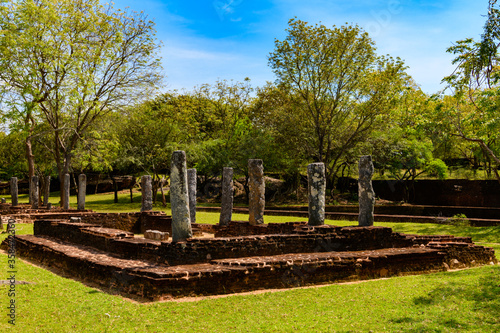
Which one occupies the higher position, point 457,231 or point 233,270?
point 233,270

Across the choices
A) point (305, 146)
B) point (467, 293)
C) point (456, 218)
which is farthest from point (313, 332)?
point (305, 146)

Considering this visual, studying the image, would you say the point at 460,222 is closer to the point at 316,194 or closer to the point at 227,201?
the point at 316,194

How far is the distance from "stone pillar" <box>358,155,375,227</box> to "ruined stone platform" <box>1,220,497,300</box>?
3.88 ft

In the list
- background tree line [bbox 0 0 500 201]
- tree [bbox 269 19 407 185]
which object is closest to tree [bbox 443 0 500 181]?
background tree line [bbox 0 0 500 201]

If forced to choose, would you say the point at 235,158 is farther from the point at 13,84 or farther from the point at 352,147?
the point at 13,84

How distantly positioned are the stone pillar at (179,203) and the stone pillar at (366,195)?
5.90 meters

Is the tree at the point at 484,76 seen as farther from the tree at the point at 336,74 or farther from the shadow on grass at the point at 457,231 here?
the tree at the point at 336,74

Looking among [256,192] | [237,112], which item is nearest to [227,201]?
[256,192]

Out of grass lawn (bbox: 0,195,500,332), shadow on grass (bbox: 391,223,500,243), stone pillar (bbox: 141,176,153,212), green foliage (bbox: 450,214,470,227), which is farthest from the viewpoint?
stone pillar (bbox: 141,176,153,212)

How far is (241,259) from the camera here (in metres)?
9.61

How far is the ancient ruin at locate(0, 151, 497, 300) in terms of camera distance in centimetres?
858

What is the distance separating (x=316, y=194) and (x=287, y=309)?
6171 millimetres

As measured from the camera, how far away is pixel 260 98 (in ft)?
141

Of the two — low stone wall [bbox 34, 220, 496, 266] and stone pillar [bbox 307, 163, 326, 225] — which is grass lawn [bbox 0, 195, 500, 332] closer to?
low stone wall [bbox 34, 220, 496, 266]
